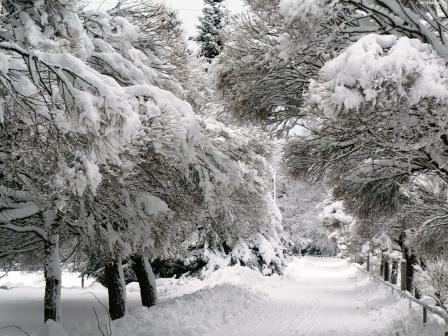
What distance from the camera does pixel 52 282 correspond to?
32.8 feet

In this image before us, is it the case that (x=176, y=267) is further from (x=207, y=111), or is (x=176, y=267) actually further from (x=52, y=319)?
(x=52, y=319)

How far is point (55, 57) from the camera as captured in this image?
184 inches

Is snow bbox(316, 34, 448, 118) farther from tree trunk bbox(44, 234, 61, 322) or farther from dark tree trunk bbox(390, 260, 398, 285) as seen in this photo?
dark tree trunk bbox(390, 260, 398, 285)

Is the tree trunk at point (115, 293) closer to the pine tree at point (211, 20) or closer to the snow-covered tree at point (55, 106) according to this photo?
the snow-covered tree at point (55, 106)

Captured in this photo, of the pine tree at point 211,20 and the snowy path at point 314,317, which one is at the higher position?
the pine tree at point 211,20

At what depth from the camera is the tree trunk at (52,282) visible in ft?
32.7

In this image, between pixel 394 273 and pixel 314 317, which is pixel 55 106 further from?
pixel 394 273

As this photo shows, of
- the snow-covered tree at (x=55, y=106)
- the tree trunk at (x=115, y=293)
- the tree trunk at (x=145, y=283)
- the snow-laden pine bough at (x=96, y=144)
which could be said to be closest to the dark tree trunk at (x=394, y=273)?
the snow-laden pine bough at (x=96, y=144)

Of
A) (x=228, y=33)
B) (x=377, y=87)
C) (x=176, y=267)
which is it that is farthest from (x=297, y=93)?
(x=176, y=267)

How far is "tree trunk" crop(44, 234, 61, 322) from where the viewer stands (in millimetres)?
9953

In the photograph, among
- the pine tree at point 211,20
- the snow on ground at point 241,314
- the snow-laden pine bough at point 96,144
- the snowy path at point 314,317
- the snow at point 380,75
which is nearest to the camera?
the snow at point 380,75

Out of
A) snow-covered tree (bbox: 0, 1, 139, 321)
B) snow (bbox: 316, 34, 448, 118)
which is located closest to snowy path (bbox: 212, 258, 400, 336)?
snow-covered tree (bbox: 0, 1, 139, 321)

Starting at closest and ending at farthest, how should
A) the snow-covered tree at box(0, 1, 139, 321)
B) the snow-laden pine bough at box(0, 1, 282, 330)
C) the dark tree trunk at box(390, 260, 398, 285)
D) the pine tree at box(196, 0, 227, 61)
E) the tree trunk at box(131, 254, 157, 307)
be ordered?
1. the snow-covered tree at box(0, 1, 139, 321)
2. the snow-laden pine bough at box(0, 1, 282, 330)
3. the tree trunk at box(131, 254, 157, 307)
4. the pine tree at box(196, 0, 227, 61)
5. the dark tree trunk at box(390, 260, 398, 285)

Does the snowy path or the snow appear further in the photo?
the snowy path
